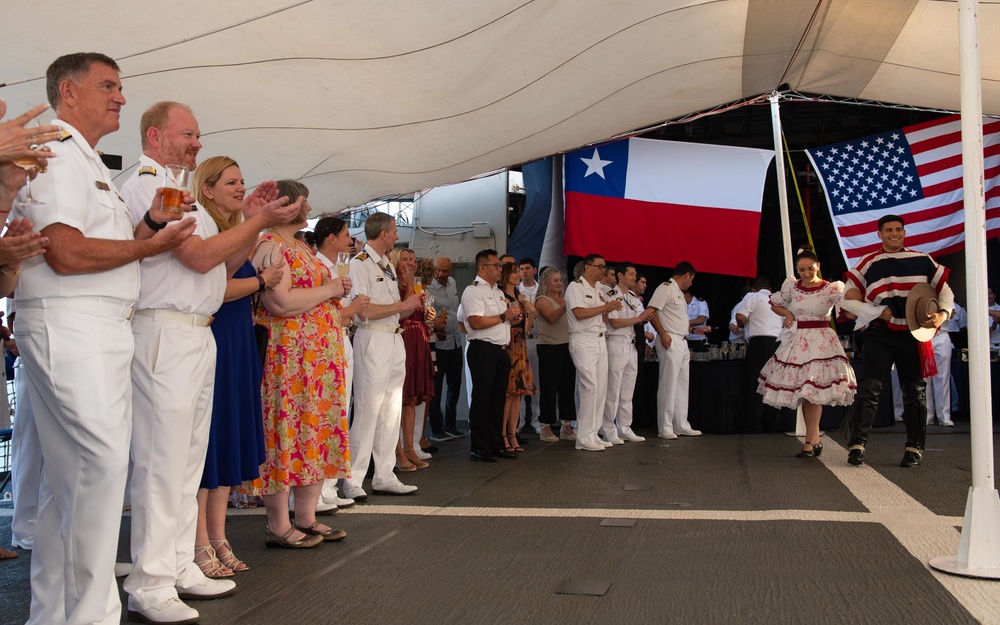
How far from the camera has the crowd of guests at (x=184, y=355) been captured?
2559mm

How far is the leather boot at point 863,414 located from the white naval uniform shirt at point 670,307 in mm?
2877

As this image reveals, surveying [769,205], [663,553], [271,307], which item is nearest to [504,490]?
[663,553]

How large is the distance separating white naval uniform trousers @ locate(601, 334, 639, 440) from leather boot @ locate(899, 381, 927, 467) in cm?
298

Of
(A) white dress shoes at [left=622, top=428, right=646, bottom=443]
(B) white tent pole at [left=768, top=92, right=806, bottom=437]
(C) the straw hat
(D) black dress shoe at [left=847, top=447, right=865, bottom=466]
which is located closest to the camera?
(C) the straw hat

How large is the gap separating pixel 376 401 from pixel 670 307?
4.83 metres

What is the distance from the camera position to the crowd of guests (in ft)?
8.39

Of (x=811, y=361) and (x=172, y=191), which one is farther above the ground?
(x=172, y=191)

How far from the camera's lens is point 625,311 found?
9.45 meters

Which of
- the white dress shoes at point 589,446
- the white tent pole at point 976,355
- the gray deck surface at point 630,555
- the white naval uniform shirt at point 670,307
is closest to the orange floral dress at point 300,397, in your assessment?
the gray deck surface at point 630,555

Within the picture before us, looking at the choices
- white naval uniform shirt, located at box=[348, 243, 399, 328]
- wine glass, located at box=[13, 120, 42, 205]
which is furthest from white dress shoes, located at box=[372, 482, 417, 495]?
wine glass, located at box=[13, 120, 42, 205]

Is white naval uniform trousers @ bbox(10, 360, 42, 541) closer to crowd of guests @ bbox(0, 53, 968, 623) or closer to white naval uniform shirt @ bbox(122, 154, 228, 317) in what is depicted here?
crowd of guests @ bbox(0, 53, 968, 623)

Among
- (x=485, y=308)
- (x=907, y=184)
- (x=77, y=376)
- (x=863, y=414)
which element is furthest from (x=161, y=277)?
(x=907, y=184)

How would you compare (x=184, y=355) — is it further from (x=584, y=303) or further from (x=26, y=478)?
(x=584, y=303)

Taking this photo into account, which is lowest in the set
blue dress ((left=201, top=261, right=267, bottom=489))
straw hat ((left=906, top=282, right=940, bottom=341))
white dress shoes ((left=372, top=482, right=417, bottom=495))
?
white dress shoes ((left=372, top=482, right=417, bottom=495))
